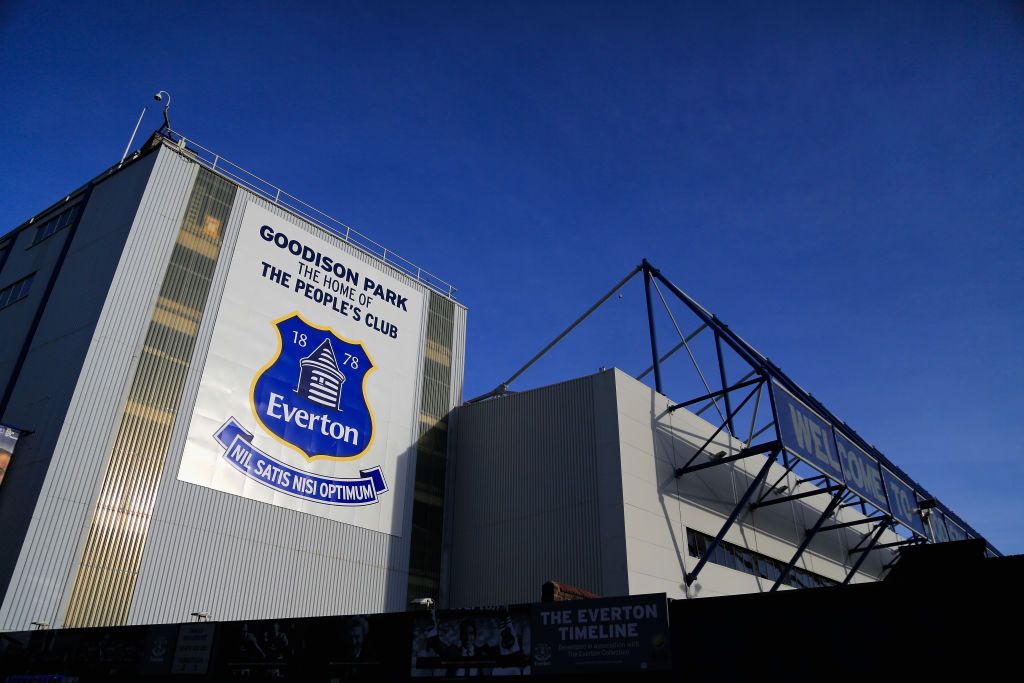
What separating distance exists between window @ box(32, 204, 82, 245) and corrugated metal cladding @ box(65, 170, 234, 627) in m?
8.24

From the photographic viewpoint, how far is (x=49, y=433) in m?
28.8

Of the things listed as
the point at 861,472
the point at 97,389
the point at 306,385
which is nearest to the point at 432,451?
the point at 306,385

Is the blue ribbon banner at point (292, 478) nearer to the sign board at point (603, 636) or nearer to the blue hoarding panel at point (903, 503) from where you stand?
the sign board at point (603, 636)

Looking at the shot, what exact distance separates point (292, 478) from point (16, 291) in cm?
1929

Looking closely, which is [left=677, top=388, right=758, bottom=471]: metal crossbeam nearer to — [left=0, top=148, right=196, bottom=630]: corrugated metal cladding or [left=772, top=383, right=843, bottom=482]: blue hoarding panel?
[left=772, top=383, right=843, bottom=482]: blue hoarding panel

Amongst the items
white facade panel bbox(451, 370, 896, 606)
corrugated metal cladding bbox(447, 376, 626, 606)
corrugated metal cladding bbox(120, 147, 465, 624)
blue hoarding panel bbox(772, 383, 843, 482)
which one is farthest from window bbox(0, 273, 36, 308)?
blue hoarding panel bbox(772, 383, 843, 482)

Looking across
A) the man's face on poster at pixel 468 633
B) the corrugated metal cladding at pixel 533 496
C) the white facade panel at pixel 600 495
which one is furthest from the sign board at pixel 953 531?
the man's face on poster at pixel 468 633

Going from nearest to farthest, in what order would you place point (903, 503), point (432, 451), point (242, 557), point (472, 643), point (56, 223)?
point (472, 643) → point (242, 557) → point (56, 223) → point (432, 451) → point (903, 503)

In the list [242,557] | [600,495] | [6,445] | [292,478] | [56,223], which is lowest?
[242,557]

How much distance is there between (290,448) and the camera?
35000mm

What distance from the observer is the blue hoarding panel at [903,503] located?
45469mm

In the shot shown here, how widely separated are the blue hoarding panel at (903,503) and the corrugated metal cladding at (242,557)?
3037 centimetres

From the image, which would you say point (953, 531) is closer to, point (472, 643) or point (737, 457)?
point (737, 457)

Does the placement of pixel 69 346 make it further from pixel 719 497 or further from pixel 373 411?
pixel 719 497
